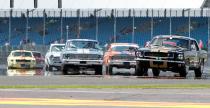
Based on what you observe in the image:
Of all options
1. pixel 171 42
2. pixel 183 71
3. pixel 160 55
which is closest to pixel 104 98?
pixel 160 55

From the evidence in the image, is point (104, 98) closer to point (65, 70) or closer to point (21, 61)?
point (65, 70)

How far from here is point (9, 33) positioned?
59406mm

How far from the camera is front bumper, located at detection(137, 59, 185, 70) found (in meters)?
23.9

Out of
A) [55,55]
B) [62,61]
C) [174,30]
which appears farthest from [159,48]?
[174,30]

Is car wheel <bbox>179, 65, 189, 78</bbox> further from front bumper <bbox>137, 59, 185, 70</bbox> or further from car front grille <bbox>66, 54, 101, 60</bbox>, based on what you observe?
car front grille <bbox>66, 54, 101, 60</bbox>

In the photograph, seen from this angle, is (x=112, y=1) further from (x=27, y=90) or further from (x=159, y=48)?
(x=27, y=90)

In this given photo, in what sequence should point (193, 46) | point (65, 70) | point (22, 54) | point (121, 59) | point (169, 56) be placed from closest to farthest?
point (169, 56) → point (193, 46) → point (65, 70) → point (121, 59) → point (22, 54)

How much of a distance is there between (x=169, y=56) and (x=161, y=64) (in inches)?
19.4

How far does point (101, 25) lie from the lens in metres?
61.2

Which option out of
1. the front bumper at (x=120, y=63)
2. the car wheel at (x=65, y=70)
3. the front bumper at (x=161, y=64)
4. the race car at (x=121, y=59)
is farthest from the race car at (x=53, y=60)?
the front bumper at (x=161, y=64)

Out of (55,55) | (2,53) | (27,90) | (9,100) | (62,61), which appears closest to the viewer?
(9,100)

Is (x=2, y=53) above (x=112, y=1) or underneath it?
underneath

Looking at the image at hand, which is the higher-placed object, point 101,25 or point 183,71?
point 101,25

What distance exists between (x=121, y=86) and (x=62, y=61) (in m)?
8.83
